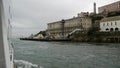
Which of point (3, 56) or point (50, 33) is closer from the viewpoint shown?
point (3, 56)

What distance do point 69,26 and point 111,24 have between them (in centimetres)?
2477

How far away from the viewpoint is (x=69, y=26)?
9125 cm

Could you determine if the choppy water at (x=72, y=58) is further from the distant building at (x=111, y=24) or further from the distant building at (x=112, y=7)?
the distant building at (x=112, y=7)

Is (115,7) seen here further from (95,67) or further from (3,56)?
(3,56)

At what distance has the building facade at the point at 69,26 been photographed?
3164 inches

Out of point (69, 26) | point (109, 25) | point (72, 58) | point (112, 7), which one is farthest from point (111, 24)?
point (72, 58)

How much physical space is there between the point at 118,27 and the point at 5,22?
69745 mm

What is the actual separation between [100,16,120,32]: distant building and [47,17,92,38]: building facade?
714cm

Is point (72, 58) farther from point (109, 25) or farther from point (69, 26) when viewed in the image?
point (69, 26)

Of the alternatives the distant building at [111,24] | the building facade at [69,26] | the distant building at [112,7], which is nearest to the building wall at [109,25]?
the distant building at [111,24]

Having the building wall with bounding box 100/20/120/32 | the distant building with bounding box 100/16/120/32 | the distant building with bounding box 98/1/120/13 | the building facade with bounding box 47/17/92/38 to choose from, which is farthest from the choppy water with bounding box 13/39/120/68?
the distant building with bounding box 98/1/120/13

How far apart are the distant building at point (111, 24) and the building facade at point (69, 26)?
7.14 meters

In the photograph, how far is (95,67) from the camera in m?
13.2

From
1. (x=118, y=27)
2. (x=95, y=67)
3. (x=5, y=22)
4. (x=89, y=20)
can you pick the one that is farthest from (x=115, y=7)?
(x=5, y=22)
